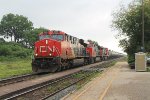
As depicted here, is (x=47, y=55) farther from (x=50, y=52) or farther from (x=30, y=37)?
(x=30, y=37)

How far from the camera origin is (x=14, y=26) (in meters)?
130

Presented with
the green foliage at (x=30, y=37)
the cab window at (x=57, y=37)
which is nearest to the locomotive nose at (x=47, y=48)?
the cab window at (x=57, y=37)

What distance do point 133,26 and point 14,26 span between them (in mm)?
89040

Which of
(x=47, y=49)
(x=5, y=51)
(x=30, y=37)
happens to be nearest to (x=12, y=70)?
(x=47, y=49)

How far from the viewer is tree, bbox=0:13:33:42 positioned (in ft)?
420

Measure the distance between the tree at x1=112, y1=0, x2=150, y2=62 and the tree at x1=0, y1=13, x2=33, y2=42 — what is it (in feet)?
271

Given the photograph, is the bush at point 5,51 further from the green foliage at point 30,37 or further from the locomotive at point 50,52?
the locomotive at point 50,52

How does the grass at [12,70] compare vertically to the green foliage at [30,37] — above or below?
below

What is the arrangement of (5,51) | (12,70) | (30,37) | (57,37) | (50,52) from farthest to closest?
(30,37), (5,51), (12,70), (57,37), (50,52)

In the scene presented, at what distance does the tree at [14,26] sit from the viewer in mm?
128125

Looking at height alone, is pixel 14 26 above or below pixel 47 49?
above

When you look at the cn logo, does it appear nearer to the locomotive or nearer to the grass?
the locomotive

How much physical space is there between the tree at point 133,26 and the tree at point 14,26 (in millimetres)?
82753

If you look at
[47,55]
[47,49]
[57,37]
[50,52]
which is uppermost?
[57,37]
